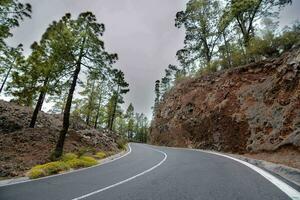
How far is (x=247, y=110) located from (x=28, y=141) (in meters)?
16.6

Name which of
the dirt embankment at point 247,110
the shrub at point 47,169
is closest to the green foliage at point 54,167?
the shrub at point 47,169

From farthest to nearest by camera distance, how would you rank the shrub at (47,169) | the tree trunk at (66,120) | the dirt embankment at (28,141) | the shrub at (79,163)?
the tree trunk at (66,120) < the dirt embankment at (28,141) < the shrub at (79,163) < the shrub at (47,169)

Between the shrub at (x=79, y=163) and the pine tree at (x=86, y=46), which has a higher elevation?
the pine tree at (x=86, y=46)

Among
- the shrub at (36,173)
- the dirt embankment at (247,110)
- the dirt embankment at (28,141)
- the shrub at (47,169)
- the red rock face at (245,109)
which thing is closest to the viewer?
the shrub at (36,173)

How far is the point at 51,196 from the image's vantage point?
5.97m

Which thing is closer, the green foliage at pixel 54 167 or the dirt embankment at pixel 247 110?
the green foliage at pixel 54 167

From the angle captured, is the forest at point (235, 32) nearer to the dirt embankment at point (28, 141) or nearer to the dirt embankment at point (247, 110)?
the dirt embankment at point (247, 110)

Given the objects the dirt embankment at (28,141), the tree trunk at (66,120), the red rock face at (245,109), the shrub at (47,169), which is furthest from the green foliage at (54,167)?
the red rock face at (245,109)

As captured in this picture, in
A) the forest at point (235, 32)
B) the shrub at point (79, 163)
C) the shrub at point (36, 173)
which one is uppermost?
the forest at point (235, 32)

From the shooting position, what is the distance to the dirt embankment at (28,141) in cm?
1369

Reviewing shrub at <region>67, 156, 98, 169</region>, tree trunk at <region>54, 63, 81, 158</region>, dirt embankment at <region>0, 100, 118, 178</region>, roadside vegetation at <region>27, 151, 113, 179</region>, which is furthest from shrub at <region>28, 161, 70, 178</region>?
tree trunk at <region>54, 63, 81, 158</region>

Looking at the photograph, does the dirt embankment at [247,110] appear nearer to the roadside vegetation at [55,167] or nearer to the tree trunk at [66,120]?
the roadside vegetation at [55,167]

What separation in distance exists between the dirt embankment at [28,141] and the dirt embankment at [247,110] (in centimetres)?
980

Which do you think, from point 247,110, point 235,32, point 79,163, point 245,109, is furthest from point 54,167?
point 235,32
